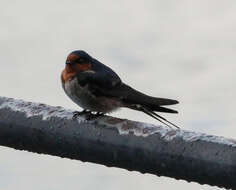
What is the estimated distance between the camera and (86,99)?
3457 mm

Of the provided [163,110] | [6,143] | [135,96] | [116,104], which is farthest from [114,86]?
[6,143]

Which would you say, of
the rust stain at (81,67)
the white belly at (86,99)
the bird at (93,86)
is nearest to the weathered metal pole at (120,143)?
the bird at (93,86)

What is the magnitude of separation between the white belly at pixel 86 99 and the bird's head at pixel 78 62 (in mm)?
109

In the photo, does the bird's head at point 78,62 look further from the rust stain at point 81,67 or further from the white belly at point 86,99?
the white belly at point 86,99

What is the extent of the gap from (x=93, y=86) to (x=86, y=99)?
12 cm

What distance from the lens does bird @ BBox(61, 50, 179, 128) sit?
11.1 feet

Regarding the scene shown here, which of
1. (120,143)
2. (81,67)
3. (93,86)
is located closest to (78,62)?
(81,67)

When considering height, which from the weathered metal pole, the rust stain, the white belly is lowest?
the weathered metal pole

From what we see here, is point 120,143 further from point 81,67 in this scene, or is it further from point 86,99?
point 81,67

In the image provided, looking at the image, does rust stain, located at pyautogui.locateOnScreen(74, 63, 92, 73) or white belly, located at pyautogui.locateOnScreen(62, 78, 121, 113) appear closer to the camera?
white belly, located at pyautogui.locateOnScreen(62, 78, 121, 113)

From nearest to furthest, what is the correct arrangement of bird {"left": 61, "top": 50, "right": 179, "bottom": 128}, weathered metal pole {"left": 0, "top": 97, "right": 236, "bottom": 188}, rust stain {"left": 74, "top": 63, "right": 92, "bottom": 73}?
weathered metal pole {"left": 0, "top": 97, "right": 236, "bottom": 188}, bird {"left": 61, "top": 50, "right": 179, "bottom": 128}, rust stain {"left": 74, "top": 63, "right": 92, "bottom": 73}

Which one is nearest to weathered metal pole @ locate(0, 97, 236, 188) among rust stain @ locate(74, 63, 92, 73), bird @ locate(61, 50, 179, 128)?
bird @ locate(61, 50, 179, 128)

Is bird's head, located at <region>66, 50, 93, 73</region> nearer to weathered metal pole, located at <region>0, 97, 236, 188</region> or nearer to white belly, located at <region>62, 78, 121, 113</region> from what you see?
white belly, located at <region>62, 78, 121, 113</region>

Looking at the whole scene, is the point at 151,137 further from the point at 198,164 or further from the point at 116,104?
the point at 116,104
